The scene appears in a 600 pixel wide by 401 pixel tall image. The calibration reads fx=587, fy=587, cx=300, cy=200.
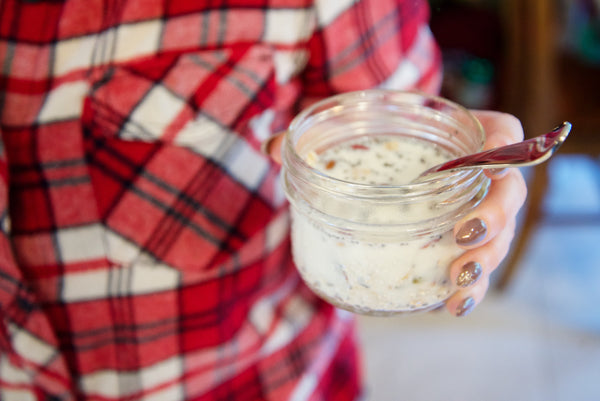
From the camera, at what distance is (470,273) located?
381 mm

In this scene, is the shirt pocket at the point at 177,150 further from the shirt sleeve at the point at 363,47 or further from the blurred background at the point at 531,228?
the blurred background at the point at 531,228

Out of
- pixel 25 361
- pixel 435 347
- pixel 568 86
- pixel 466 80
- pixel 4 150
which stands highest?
pixel 4 150

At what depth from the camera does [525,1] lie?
3.89 feet

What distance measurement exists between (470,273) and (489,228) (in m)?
0.04

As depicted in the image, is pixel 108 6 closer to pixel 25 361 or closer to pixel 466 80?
pixel 25 361

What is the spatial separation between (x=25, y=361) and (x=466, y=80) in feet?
4.38

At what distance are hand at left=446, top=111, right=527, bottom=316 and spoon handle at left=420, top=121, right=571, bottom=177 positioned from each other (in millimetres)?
40

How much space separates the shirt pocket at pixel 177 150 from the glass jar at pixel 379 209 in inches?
5.2

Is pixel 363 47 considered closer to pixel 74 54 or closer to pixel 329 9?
pixel 329 9

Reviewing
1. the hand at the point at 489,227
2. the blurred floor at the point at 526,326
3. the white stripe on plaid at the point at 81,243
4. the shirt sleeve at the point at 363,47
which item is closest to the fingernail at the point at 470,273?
the hand at the point at 489,227

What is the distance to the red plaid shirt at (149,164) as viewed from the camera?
53cm

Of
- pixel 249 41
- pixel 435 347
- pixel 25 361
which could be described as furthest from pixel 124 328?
pixel 435 347

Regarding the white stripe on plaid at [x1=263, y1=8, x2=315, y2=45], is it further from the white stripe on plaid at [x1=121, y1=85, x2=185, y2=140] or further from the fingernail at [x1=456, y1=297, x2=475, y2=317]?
the fingernail at [x1=456, y1=297, x2=475, y2=317]

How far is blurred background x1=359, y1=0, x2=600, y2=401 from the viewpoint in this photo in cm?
123
